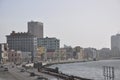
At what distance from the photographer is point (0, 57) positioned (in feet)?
655

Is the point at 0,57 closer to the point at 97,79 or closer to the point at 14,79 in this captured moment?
the point at 97,79

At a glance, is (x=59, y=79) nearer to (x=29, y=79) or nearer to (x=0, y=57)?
(x=29, y=79)

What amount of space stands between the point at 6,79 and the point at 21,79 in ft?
12.3

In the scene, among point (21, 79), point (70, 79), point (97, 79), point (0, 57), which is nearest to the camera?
point (70, 79)

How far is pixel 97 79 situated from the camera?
112m

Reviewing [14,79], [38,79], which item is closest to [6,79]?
[14,79]

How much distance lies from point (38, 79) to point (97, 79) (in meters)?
32.3

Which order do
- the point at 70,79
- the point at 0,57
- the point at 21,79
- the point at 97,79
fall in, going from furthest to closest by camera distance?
the point at 0,57 → the point at 97,79 → the point at 21,79 → the point at 70,79

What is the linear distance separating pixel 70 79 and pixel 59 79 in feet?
28.5

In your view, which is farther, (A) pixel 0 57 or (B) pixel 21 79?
(A) pixel 0 57

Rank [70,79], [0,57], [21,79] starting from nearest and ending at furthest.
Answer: [70,79]
[21,79]
[0,57]

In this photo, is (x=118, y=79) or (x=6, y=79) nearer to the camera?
(x=6, y=79)

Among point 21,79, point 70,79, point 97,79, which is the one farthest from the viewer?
point 97,79

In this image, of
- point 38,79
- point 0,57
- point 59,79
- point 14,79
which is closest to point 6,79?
point 14,79
